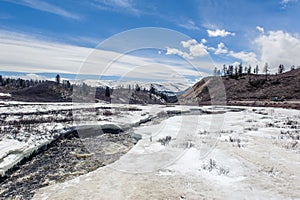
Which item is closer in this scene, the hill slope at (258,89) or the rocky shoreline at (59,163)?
the rocky shoreline at (59,163)

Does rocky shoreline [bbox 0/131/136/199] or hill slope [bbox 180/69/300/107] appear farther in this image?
hill slope [bbox 180/69/300/107]

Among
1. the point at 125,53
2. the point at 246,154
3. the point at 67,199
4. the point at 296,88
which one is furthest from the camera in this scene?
the point at 296,88

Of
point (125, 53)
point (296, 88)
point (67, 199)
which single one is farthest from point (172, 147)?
point (296, 88)

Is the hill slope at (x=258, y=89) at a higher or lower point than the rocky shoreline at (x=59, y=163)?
higher

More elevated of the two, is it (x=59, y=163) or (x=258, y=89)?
(x=258, y=89)

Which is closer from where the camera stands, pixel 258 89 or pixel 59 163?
pixel 59 163

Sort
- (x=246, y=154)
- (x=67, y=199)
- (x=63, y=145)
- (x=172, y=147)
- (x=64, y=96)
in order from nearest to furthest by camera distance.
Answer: (x=67, y=199)
(x=246, y=154)
(x=172, y=147)
(x=63, y=145)
(x=64, y=96)

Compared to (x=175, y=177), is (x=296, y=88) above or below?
above

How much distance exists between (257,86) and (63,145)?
111m

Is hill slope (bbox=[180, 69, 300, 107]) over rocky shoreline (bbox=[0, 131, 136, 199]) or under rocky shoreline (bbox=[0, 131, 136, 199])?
over

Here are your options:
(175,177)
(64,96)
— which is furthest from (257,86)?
(175,177)

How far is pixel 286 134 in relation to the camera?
663 inches

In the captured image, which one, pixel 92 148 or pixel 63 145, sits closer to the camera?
pixel 92 148

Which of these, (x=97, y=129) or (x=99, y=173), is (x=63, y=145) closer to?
(x=97, y=129)
